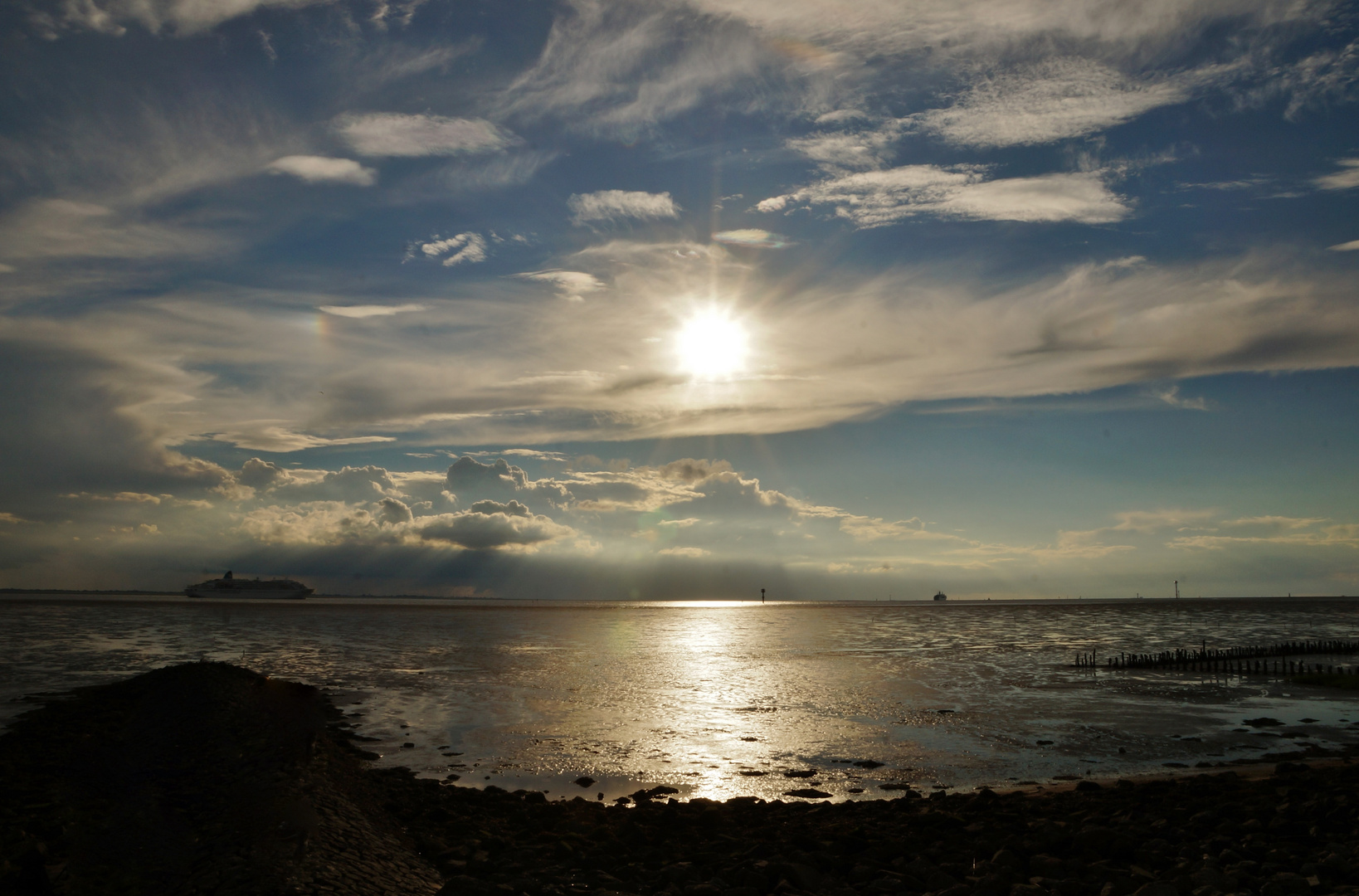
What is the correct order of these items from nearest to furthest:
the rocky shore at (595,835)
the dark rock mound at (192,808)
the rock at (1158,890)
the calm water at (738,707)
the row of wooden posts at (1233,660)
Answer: the rock at (1158,890)
the dark rock mound at (192,808)
the rocky shore at (595,835)
the calm water at (738,707)
the row of wooden posts at (1233,660)

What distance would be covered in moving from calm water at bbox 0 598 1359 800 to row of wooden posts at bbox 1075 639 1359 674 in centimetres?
420

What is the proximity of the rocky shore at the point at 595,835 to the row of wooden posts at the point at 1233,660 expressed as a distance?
42398mm

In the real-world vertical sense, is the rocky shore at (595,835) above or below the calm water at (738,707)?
above

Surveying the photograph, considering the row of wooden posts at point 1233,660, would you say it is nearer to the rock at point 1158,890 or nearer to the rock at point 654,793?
the rock at point 654,793

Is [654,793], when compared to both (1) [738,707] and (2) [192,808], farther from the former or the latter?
(1) [738,707]

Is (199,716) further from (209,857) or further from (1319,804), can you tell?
(1319,804)

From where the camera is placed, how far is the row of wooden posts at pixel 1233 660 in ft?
192

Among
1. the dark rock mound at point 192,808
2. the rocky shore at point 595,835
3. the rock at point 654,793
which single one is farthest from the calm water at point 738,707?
the dark rock mound at point 192,808

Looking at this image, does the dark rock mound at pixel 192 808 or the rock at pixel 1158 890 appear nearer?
Answer: the rock at pixel 1158 890

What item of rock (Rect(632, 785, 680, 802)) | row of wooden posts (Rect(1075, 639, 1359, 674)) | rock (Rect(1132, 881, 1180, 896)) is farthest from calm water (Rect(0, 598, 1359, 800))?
rock (Rect(1132, 881, 1180, 896))

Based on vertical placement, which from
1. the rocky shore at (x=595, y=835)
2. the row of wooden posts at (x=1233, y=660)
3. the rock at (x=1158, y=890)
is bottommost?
the row of wooden posts at (x=1233, y=660)

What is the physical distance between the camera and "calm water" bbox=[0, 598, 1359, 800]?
2462 cm

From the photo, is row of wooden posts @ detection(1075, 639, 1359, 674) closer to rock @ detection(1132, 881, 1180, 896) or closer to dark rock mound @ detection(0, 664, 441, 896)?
rock @ detection(1132, 881, 1180, 896)

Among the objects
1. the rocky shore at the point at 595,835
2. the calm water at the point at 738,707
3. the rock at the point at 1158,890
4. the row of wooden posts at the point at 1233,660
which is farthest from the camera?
the row of wooden posts at the point at 1233,660
